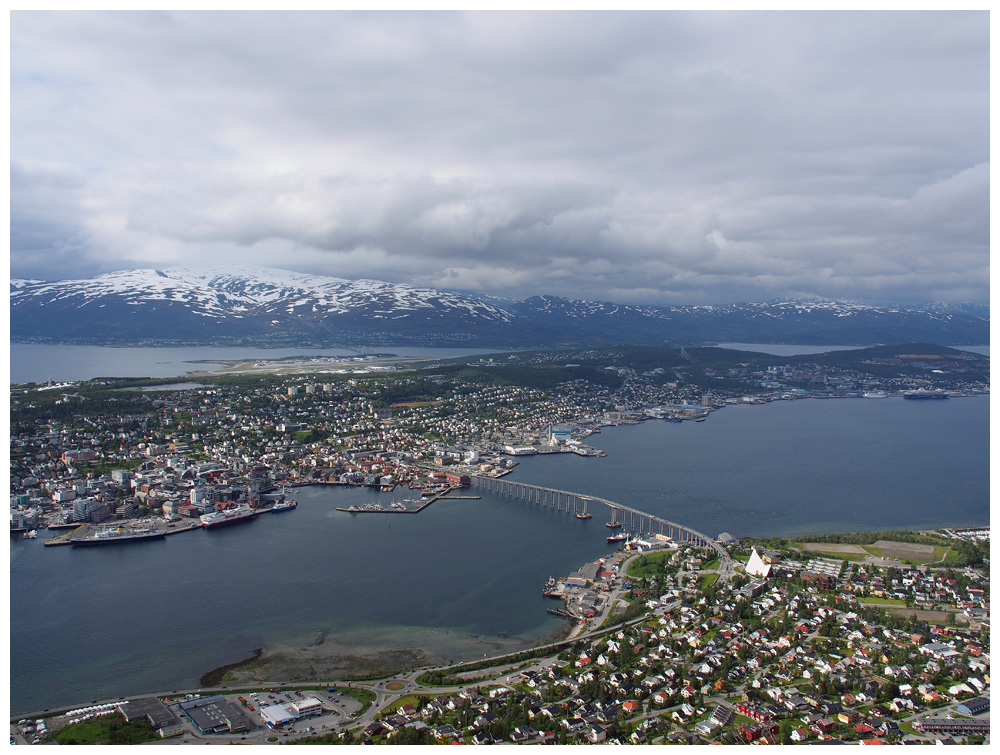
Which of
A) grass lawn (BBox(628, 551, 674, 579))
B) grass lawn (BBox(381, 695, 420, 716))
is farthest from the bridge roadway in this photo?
grass lawn (BBox(381, 695, 420, 716))

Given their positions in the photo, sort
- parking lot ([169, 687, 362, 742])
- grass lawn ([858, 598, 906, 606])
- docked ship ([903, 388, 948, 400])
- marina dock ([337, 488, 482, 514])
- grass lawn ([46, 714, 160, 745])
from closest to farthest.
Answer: grass lawn ([46, 714, 160, 745])
parking lot ([169, 687, 362, 742])
grass lawn ([858, 598, 906, 606])
marina dock ([337, 488, 482, 514])
docked ship ([903, 388, 948, 400])

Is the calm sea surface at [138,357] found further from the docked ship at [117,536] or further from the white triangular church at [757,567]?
the white triangular church at [757,567]

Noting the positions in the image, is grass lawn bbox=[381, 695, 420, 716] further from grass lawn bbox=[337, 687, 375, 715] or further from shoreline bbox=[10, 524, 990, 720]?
shoreline bbox=[10, 524, 990, 720]

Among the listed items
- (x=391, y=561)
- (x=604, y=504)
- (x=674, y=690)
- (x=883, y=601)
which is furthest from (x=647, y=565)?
(x=391, y=561)

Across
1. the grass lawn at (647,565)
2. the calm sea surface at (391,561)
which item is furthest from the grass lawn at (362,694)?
the grass lawn at (647,565)

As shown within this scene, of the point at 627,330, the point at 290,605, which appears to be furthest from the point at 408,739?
the point at 627,330

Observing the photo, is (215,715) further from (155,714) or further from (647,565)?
(647,565)

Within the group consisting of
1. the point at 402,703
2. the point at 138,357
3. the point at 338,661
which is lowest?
the point at 338,661
